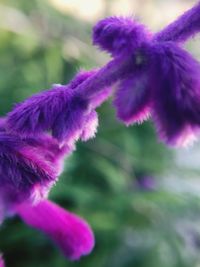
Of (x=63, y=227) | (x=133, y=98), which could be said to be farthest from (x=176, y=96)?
(x=63, y=227)

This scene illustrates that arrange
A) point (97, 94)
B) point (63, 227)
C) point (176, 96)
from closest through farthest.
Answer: point (176, 96) → point (97, 94) → point (63, 227)

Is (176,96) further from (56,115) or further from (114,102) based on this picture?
(56,115)

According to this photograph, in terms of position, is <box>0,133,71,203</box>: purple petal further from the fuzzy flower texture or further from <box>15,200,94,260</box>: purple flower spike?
<box>15,200,94,260</box>: purple flower spike

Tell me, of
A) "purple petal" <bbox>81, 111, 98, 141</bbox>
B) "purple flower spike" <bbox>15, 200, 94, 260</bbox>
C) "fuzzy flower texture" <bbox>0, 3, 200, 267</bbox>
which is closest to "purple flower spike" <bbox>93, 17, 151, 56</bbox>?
"fuzzy flower texture" <bbox>0, 3, 200, 267</bbox>

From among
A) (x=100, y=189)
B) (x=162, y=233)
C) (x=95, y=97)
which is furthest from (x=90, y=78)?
(x=100, y=189)

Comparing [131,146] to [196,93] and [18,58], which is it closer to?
[18,58]

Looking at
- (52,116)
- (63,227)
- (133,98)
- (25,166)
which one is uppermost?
(133,98)
